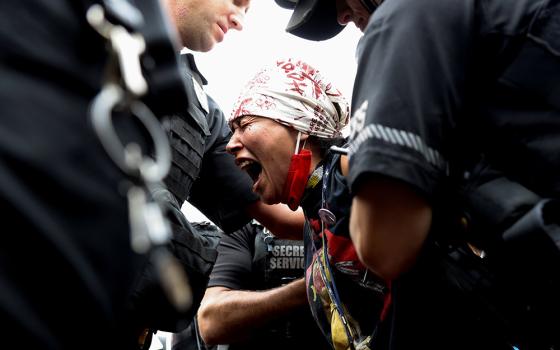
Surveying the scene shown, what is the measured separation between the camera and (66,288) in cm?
45

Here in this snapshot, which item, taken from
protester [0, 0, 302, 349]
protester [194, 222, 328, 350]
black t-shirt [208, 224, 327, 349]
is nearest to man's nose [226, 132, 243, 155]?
protester [194, 222, 328, 350]

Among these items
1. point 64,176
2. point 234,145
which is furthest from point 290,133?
point 64,176

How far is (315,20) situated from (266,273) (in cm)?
139

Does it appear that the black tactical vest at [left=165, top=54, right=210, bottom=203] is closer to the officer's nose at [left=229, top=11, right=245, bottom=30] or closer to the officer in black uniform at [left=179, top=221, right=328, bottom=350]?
the officer's nose at [left=229, top=11, right=245, bottom=30]

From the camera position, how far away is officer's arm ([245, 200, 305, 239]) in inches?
96.9

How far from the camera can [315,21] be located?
2012mm

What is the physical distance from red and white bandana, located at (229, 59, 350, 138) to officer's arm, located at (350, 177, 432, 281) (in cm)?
126

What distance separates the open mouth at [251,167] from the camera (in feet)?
7.62

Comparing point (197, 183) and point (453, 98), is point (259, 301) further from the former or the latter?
point (453, 98)

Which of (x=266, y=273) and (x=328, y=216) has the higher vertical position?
(x=328, y=216)

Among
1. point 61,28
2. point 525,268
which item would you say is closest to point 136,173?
point 61,28

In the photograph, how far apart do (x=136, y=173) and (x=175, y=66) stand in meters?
0.13

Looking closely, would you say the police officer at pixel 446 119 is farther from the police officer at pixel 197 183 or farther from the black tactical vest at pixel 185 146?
the black tactical vest at pixel 185 146

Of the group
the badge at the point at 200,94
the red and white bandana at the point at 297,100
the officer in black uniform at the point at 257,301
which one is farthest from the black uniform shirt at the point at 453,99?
the officer in black uniform at the point at 257,301
